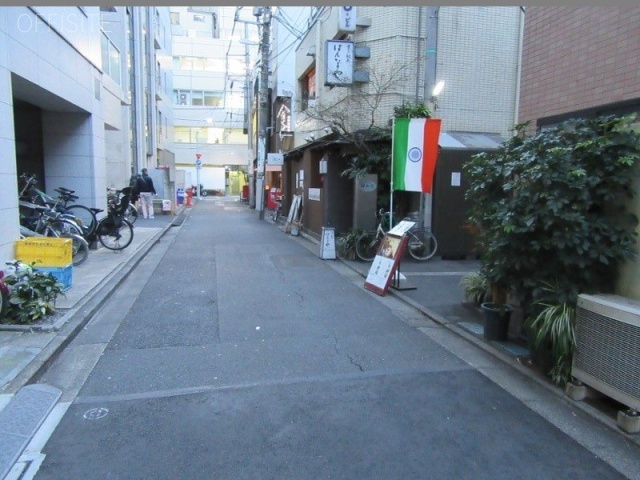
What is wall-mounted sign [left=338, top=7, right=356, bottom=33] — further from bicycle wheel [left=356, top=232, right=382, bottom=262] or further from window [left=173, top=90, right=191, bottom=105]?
window [left=173, top=90, right=191, bottom=105]

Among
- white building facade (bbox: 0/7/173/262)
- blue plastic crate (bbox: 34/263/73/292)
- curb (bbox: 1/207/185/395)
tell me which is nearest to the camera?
curb (bbox: 1/207/185/395)

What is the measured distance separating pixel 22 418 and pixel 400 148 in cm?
721

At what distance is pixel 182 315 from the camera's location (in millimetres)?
7031

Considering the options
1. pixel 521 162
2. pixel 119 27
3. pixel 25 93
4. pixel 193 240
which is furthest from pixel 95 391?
pixel 119 27

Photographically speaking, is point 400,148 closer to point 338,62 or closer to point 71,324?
point 338,62

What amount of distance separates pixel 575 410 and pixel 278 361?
9.45 feet

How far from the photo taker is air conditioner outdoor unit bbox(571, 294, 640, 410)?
12.5 ft

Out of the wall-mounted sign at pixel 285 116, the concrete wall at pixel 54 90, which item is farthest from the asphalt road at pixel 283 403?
the wall-mounted sign at pixel 285 116

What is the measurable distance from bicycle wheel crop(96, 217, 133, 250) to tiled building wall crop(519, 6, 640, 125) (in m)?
9.06

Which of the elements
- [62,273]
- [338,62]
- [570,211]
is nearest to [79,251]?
[62,273]

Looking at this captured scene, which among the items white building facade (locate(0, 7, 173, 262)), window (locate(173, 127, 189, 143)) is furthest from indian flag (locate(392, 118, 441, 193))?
window (locate(173, 127, 189, 143))

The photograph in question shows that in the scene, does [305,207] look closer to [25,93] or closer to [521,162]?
[25,93]

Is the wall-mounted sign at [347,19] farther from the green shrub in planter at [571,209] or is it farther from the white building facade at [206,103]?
the white building facade at [206,103]

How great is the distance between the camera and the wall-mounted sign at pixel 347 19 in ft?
42.3
